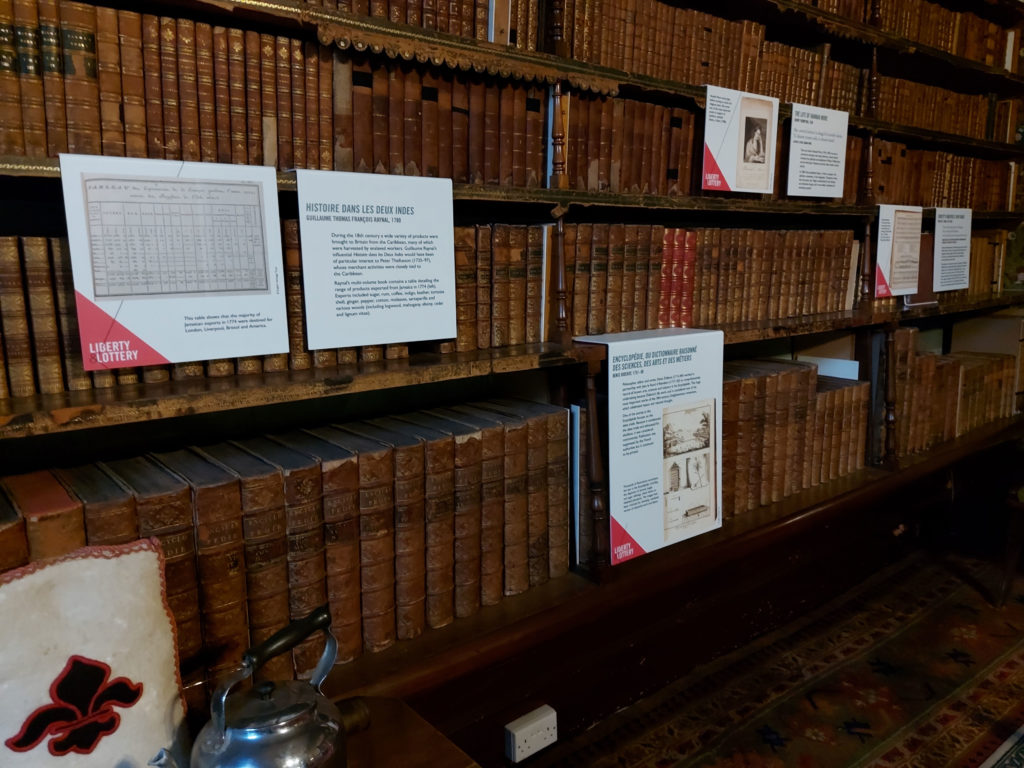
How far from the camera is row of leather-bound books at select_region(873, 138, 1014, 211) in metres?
2.29

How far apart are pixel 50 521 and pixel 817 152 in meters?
1.97

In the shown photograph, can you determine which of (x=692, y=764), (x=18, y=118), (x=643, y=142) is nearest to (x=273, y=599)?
(x=18, y=118)

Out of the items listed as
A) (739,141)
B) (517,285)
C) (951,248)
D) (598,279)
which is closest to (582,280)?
(598,279)

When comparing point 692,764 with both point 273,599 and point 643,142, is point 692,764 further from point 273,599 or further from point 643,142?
point 643,142

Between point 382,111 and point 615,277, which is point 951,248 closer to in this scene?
point 615,277

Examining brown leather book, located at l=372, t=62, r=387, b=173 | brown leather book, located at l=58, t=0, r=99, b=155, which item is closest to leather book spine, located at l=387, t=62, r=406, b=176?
brown leather book, located at l=372, t=62, r=387, b=173

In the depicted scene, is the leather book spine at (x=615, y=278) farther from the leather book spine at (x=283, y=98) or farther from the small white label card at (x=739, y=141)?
the leather book spine at (x=283, y=98)

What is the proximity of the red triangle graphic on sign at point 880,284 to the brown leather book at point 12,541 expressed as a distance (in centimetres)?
223

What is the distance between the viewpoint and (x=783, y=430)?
1.98 m

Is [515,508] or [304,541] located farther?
[515,508]

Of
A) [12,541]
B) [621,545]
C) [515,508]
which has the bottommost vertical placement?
[621,545]

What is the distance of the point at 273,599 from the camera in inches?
45.4

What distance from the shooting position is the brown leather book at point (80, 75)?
0.96 metres

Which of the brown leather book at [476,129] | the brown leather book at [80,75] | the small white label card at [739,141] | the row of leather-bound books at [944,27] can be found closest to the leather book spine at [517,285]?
the brown leather book at [476,129]
